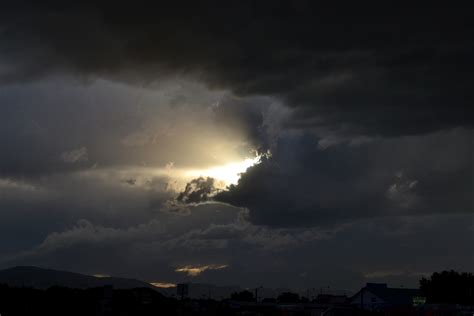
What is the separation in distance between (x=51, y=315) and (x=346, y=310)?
80532 mm

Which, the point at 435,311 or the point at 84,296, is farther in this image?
the point at 435,311

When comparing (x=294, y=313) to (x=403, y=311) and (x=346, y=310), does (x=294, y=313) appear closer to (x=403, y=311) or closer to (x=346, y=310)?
(x=346, y=310)

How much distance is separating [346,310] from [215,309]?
3485 centimetres

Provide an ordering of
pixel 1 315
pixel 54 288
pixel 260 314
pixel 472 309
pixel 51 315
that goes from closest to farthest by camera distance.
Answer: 1. pixel 1 315
2. pixel 51 315
3. pixel 54 288
4. pixel 472 309
5. pixel 260 314

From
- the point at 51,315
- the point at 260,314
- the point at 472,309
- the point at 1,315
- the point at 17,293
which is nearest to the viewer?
the point at 1,315

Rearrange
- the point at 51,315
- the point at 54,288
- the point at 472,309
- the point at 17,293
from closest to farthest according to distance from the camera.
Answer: the point at 51,315, the point at 17,293, the point at 54,288, the point at 472,309

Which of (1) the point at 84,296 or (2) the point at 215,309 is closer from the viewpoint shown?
(1) the point at 84,296

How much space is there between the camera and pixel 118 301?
158 meters

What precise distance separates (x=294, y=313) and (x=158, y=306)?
45340mm

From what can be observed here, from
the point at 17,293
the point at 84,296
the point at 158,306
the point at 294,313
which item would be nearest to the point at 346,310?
the point at 294,313

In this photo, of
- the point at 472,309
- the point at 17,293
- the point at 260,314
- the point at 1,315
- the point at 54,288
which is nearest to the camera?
the point at 1,315

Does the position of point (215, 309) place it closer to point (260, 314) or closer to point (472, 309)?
point (260, 314)

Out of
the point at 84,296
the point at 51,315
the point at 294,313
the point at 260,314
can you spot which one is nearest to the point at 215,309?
the point at 260,314

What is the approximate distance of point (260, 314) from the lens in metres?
186
